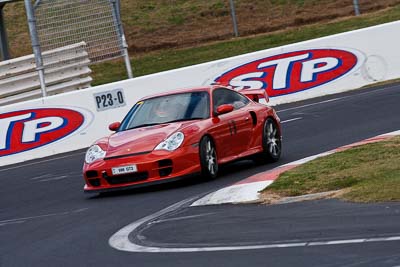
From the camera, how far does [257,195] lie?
11.7 meters

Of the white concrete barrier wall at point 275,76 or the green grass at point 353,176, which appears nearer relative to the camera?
the green grass at point 353,176

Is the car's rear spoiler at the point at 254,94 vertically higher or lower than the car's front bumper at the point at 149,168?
higher

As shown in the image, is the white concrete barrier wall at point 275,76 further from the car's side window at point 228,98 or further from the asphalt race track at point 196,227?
the car's side window at point 228,98

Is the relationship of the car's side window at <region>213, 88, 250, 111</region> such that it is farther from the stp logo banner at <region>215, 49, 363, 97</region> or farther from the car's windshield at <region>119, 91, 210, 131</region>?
the stp logo banner at <region>215, 49, 363, 97</region>

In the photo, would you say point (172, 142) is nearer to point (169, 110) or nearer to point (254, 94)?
point (169, 110)

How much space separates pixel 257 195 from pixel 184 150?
2.33 meters

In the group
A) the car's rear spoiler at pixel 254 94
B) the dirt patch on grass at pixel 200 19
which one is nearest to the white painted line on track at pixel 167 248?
the car's rear spoiler at pixel 254 94

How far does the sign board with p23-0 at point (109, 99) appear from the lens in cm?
2298

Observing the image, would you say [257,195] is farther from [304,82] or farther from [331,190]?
[304,82]

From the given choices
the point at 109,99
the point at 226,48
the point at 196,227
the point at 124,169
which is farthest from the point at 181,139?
the point at 226,48

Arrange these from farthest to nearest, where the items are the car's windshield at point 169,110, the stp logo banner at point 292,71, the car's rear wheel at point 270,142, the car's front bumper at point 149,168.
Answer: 1. the stp logo banner at point 292,71
2. the car's rear wheel at point 270,142
3. the car's windshield at point 169,110
4. the car's front bumper at point 149,168

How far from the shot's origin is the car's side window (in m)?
15.2

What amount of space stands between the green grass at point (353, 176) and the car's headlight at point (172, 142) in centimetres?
166

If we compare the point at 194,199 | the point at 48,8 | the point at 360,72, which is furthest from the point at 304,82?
the point at 194,199
